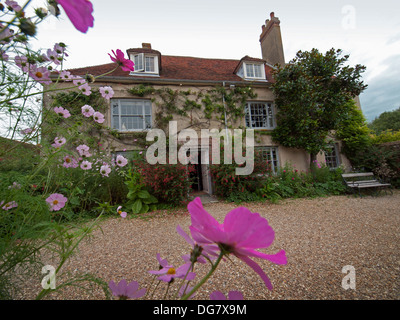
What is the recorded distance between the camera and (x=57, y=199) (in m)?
0.98

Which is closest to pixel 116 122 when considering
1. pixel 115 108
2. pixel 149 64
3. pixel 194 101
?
pixel 115 108

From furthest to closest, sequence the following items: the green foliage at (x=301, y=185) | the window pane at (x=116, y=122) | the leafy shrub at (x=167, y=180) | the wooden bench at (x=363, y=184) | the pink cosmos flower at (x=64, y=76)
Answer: the window pane at (x=116, y=122), the wooden bench at (x=363, y=184), the green foliage at (x=301, y=185), the leafy shrub at (x=167, y=180), the pink cosmos flower at (x=64, y=76)

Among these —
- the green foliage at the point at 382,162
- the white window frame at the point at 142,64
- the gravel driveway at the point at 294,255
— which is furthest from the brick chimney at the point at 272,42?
the gravel driveway at the point at 294,255

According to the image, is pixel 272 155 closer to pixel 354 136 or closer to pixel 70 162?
pixel 354 136

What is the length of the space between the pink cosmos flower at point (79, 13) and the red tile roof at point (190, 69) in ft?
28.6

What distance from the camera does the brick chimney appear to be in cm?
1031

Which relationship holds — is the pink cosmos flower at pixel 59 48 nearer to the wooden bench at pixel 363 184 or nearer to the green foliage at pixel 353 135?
the wooden bench at pixel 363 184

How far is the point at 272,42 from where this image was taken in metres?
10.7

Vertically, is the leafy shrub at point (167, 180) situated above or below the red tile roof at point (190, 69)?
below

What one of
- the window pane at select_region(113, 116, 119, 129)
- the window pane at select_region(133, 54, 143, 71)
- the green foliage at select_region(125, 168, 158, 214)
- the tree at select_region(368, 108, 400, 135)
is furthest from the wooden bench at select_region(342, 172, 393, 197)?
the tree at select_region(368, 108, 400, 135)

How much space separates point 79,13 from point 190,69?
35.6 feet

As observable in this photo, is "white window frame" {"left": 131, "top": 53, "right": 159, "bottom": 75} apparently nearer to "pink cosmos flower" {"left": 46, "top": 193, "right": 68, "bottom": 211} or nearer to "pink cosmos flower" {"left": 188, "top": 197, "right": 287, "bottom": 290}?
"pink cosmos flower" {"left": 46, "top": 193, "right": 68, "bottom": 211}

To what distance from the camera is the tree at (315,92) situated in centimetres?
784

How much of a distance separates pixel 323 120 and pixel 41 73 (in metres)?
10.0
